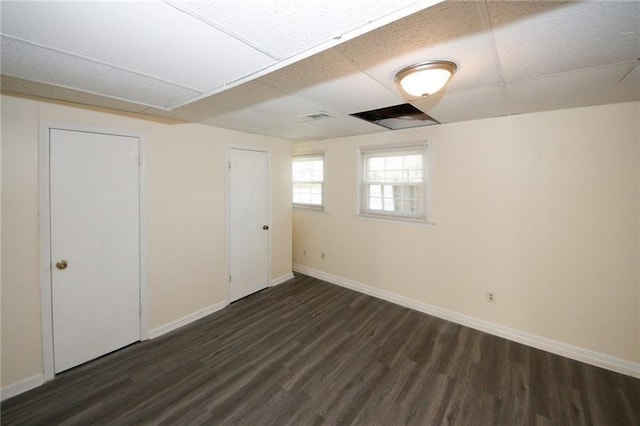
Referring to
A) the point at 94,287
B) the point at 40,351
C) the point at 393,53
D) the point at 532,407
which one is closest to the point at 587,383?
the point at 532,407

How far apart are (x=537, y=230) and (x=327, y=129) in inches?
107

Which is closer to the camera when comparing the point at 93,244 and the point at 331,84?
the point at 331,84

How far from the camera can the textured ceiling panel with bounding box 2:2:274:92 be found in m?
1.08

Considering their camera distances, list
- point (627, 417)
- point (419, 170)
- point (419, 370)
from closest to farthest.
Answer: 1. point (627, 417)
2. point (419, 370)
3. point (419, 170)

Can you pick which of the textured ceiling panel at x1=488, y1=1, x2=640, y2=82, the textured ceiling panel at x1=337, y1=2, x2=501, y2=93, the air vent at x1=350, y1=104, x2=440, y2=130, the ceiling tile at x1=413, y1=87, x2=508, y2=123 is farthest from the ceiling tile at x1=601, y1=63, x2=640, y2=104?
the air vent at x1=350, y1=104, x2=440, y2=130

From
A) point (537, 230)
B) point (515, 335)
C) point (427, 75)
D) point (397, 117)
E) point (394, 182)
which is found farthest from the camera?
point (394, 182)

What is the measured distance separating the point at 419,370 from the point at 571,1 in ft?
8.80

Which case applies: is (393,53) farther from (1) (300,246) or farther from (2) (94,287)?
(1) (300,246)

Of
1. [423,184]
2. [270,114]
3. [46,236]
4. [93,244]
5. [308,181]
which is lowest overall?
[93,244]

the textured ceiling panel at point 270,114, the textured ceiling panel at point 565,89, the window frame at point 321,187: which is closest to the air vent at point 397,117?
the textured ceiling panel at point 270,114

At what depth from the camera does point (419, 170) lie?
11.6 ft

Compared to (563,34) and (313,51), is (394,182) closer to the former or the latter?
(563,34)

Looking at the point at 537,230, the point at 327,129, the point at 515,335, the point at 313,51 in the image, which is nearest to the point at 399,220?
the point at 537,230

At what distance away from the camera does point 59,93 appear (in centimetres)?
208
